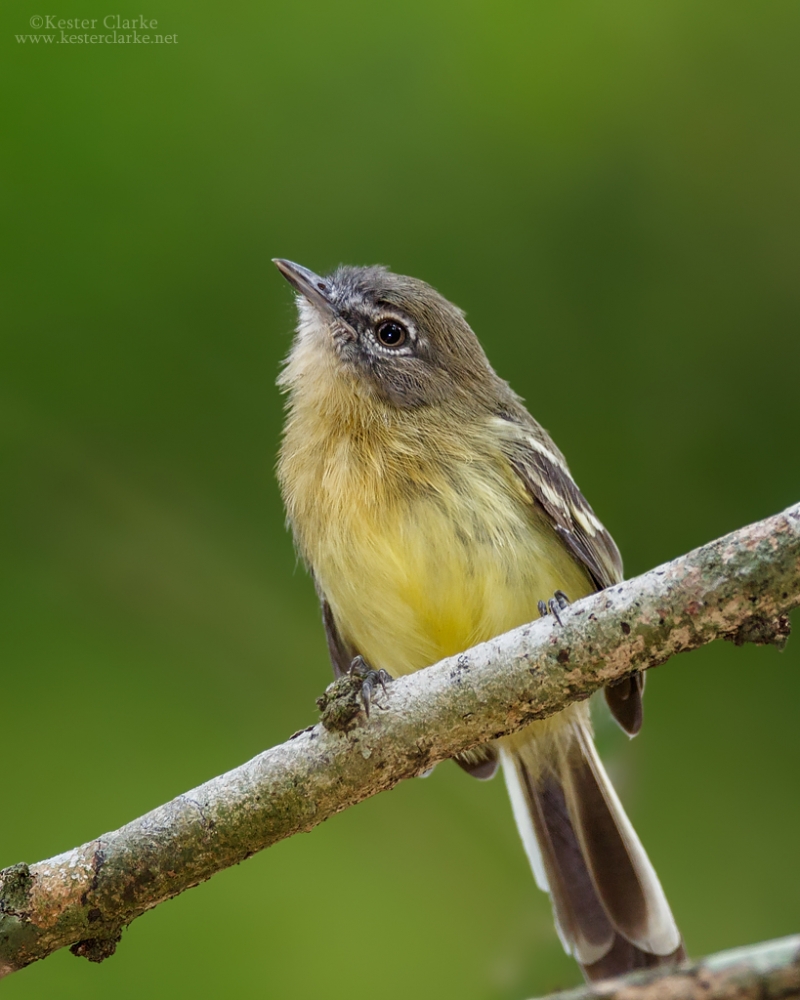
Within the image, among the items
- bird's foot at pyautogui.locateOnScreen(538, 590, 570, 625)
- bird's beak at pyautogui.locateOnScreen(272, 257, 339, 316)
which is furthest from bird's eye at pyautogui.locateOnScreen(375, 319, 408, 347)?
bird's foot at pyautogui.locateOnScreen(538, 590, 570, 625)

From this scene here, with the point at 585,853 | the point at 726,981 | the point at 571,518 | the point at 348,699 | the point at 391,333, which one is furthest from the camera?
the point at 391,333

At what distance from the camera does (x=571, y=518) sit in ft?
12.6

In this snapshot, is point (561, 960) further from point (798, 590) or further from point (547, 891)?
point (798, 590)

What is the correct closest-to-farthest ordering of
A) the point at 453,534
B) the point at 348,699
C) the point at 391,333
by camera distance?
the point at 348,699, the point at 453,534, the point at 391,333

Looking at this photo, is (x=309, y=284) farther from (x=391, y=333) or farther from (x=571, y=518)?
(x=571, y=518)

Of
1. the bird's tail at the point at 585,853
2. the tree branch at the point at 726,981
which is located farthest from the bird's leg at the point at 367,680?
the bird's tail at the point at 585,853

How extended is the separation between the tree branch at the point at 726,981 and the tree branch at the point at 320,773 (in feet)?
3.71

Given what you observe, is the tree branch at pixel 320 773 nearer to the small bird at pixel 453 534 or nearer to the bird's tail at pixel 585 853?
the small bird at pixel 453 534

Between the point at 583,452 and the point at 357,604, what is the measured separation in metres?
1.73

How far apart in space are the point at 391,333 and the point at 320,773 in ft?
7.03

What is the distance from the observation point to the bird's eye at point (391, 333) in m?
4.31

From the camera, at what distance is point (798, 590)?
239cm

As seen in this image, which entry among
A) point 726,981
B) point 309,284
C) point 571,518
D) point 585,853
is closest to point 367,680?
point 571,518

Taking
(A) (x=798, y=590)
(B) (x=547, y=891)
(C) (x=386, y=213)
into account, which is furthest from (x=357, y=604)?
(C) (x=386, y=213)
